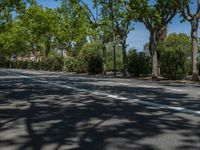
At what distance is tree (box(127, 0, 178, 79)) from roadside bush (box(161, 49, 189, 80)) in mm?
2336

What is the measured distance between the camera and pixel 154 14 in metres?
34.7

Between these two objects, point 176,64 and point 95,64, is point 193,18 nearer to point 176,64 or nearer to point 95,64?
point 176,64

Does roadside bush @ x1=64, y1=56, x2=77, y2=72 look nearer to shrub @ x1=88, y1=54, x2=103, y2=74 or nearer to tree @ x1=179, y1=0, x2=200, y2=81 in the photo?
shrub @ x1=88, y1=54, x2=103, y2=74

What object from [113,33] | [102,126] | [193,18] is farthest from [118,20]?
[102,126]

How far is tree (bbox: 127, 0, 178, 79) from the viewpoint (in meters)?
34.3

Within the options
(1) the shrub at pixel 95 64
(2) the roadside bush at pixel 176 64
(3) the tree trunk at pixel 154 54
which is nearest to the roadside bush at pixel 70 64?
(1) the shrub at pixel 95 64

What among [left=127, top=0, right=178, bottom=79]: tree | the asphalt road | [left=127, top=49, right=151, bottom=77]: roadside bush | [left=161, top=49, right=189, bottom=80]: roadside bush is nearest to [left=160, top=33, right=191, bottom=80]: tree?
[left=161, top=49, right=189, bottom=80]: roadside bush

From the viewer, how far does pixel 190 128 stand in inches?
325

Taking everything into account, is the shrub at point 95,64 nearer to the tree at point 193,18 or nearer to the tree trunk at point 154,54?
the tree trunk at point 154,54

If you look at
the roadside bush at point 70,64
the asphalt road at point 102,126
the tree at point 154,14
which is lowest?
the asphalt road at point 102,126

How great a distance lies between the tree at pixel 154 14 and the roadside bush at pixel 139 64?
2.72 meters

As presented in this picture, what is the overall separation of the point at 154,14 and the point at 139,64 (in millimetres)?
6850

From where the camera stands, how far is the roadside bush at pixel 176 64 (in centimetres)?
3325

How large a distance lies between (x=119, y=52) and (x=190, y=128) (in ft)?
211
